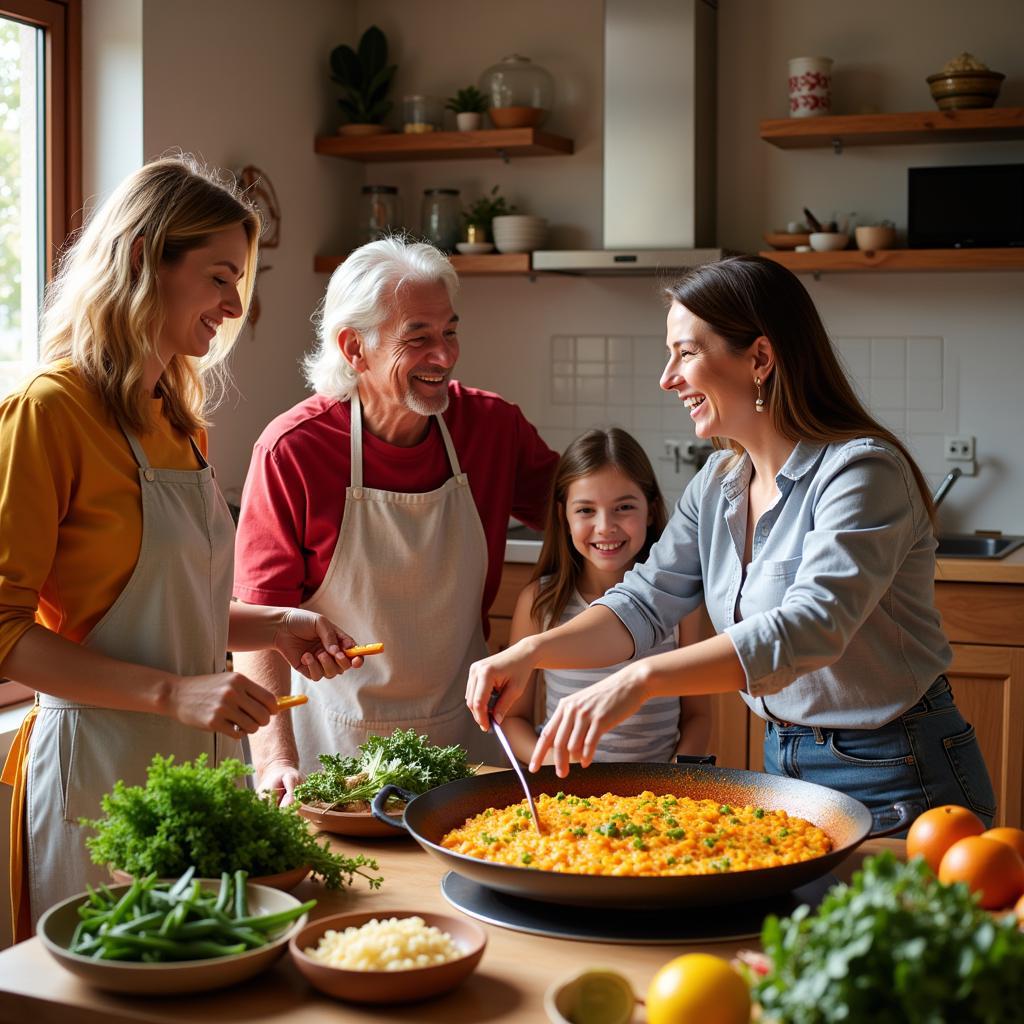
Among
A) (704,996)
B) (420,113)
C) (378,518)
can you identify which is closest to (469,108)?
(420,113)

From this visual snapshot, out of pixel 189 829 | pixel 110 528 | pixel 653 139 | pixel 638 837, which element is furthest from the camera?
pixel 653 139

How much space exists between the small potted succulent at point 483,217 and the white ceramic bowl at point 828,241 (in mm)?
1015

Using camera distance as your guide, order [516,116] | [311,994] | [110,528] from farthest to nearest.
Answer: [516,116], [110,528], [311,994]

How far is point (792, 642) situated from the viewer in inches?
62.0

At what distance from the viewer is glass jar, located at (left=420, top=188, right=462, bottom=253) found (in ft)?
13.7

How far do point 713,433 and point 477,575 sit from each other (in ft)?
2.21

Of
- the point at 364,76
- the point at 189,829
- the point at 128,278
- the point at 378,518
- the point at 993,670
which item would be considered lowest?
the point at 993,670

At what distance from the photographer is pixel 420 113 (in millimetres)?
4160

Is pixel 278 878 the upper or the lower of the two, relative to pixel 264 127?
lower

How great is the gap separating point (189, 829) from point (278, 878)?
110mm

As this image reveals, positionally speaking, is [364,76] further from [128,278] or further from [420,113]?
[128,278]

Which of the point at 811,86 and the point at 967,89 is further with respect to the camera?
the point at 811,86

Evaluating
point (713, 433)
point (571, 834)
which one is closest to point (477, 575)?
point (713, 433)

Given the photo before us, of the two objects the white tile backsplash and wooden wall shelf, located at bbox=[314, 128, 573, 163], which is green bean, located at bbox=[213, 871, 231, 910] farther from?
wooden wall shelf, located at bbox=[314, 128, 573, 163]
